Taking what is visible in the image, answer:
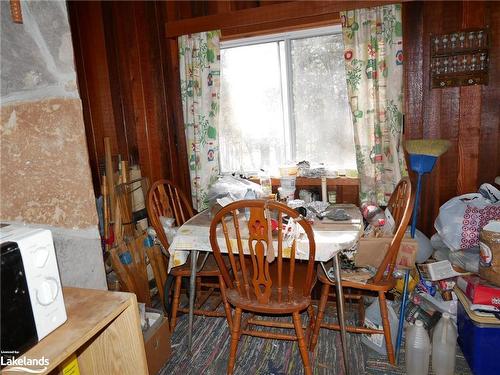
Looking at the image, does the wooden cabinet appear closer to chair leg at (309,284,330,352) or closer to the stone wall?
the stone wall

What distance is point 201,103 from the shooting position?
2.57m

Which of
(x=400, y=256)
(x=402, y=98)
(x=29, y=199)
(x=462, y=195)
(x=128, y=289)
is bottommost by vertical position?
(x=128, y=289)

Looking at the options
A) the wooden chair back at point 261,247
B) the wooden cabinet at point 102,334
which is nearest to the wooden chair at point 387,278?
the wooden chair back at point 261,247

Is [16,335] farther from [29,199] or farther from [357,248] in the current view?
[357,248]

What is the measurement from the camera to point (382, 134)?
2.21 metres

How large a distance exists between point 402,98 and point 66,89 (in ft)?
6.25

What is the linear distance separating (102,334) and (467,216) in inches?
72.5

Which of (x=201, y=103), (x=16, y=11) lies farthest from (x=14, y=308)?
(x=201, y=103)

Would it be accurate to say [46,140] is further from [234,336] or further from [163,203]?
[163,203]

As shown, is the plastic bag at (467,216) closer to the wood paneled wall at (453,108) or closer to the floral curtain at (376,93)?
the wood paneled wall at (453,108)

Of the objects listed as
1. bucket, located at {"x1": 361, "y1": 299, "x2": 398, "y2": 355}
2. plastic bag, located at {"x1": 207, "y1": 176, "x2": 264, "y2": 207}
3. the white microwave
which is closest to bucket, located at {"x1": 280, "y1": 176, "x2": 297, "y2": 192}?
plastic bag, located at {"x1": 207, "y1": 176, "x2": 264, "y2": 207}

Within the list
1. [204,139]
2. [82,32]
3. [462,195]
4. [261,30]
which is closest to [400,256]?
[462,195]

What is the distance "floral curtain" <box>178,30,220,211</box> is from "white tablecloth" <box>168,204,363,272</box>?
1.87 ft

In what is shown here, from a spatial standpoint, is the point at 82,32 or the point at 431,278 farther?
the point at 82,32
